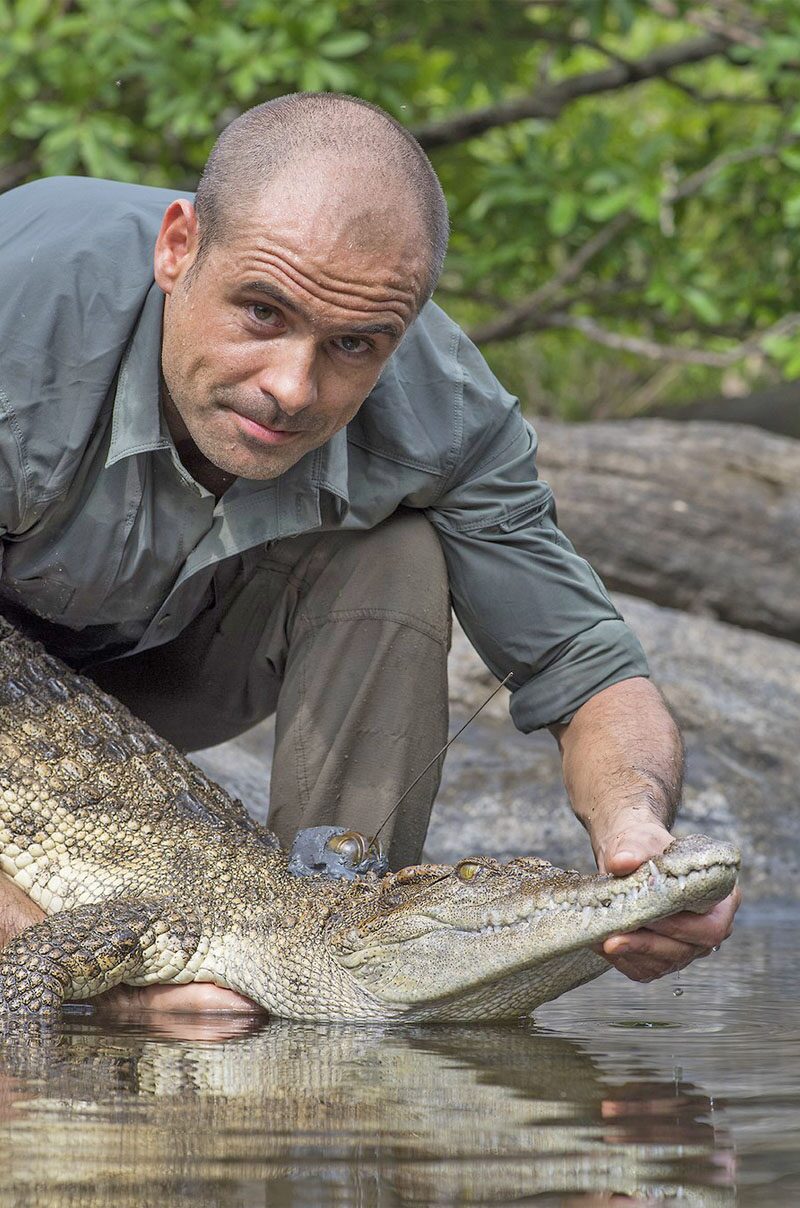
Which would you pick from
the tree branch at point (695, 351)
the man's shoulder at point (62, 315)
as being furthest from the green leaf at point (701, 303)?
the man's shoulder at point (62, 315)

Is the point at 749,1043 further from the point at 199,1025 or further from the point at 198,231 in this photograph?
the point at 198,231

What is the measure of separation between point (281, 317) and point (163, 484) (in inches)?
22.3

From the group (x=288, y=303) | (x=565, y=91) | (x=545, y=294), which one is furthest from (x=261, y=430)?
(x=565, y=91)

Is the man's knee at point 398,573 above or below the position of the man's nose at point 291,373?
below

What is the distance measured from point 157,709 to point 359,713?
0.71 m

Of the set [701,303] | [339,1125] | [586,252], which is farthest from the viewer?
[586,252]

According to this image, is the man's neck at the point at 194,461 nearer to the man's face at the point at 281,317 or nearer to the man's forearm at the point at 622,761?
the man's face at the point at 281,317

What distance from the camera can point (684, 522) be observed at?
815 centimetres

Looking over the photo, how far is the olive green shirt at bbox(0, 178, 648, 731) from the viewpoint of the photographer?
3176 mm

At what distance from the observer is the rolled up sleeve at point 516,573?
3.60 meters

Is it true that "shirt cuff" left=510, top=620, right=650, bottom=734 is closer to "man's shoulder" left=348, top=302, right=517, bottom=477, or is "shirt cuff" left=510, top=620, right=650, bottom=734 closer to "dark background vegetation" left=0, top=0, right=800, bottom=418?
"man's shoulder" left=348, top=302, right=517, bottom=477

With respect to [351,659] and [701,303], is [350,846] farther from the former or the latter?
[701,303]

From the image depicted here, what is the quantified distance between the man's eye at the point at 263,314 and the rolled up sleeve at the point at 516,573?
0.76 meters

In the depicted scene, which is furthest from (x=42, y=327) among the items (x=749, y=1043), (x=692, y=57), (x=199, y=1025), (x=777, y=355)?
(x=692, y=57)
